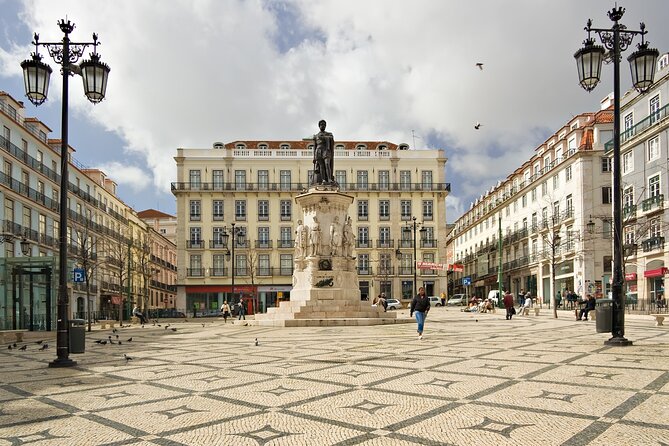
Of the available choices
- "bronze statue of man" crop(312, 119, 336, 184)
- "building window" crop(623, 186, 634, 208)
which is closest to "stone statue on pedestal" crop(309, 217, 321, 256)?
"bronze statue of man" crop(312, 119, 336, 184)

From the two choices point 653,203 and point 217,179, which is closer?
point 653,203

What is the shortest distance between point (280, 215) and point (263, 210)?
190 cm

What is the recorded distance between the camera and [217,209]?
212ft

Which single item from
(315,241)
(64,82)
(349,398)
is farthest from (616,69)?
(315,241)

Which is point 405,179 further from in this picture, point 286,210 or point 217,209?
point 217,209

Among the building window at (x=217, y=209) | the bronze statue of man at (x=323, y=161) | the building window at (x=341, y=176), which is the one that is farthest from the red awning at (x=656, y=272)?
the building window at (x=217, y=209)

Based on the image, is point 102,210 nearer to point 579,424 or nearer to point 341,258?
point 341,258

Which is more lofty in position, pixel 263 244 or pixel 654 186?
pixel 654 186

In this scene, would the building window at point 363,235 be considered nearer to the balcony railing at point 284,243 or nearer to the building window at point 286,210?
the balcony railing at point 284,243

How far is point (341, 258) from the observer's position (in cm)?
2469

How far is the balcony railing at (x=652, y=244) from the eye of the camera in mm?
36806

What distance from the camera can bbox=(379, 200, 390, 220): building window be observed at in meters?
66.2

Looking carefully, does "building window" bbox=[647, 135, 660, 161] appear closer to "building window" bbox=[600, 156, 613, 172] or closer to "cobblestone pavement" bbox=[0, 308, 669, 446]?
"building window" bbox=[600, 156, 613, 172]

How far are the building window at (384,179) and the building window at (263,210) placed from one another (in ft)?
41.0
